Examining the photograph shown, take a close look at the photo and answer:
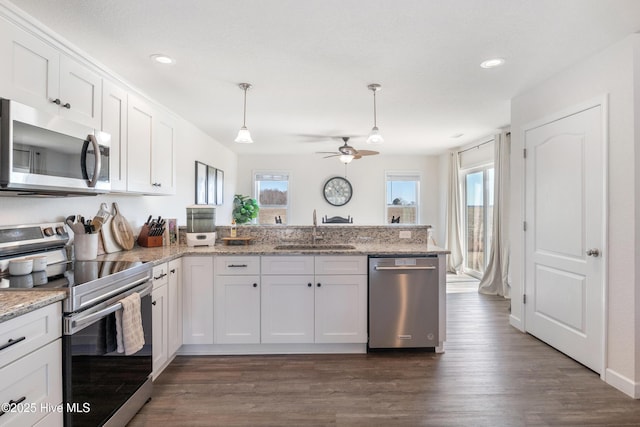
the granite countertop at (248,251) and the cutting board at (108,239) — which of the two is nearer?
the granite countertop at (248,251)

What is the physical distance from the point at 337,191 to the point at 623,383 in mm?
5489

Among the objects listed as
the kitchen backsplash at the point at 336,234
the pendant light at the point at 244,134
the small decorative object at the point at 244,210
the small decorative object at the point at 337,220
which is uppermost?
the pendant light at the point at 244,134

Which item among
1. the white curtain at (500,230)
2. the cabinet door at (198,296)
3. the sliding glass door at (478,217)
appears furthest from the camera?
the sliding glass door at (478,217)

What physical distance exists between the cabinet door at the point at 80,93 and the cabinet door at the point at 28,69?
0.19 ft

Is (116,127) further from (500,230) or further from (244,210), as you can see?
(500,230)

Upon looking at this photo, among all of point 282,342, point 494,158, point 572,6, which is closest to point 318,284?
point 282,342

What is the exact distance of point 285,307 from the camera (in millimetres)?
2826

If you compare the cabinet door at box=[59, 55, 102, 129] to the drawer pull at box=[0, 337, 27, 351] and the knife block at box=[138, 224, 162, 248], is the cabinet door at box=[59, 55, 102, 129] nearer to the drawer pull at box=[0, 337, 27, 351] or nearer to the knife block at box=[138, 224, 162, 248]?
the knife block at box=[138, 224, 162, 248]

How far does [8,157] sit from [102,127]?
927 millimetres

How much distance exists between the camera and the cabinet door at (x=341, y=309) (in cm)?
283

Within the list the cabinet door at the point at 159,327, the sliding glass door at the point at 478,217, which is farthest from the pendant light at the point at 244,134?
the sliding glass door at the point at 478,217

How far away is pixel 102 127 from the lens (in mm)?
2367

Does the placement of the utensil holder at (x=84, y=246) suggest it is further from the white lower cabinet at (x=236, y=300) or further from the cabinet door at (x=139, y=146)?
the white lower cabinet at (x=236, y=300)

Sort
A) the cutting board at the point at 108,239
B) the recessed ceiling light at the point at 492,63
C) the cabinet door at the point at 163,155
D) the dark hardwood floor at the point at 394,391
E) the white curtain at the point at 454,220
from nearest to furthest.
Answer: the dark hardwood floor at the point at 394,391 → the recessed ceiling light at the point at 492,63 → the cutting board at the point at 108,239 → the cabinet door at the point at 163,155 → the white curtain at the point at 454,220
